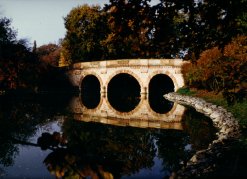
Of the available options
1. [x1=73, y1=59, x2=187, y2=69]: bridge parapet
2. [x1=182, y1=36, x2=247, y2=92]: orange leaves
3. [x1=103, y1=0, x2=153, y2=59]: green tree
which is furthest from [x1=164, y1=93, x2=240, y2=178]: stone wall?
[x1=73, y1=59, x2=187, y2=69]: bridge parapet

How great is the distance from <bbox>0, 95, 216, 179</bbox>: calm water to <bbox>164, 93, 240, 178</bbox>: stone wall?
58cm

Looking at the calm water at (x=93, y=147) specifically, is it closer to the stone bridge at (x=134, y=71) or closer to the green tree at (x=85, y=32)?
the stone bridge at (x=134, y=71)

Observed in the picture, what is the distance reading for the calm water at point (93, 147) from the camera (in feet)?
10.0

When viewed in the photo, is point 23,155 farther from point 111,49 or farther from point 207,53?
point 111,49

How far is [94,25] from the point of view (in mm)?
50594

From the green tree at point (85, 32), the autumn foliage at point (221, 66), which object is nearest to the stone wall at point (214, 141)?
the autumn foliage at point (221, 66)

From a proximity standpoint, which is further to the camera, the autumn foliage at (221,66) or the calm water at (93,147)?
the autumn foliage at (221,66)

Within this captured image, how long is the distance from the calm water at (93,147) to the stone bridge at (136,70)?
17.5 meters

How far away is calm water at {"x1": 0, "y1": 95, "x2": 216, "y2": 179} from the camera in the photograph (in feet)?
10.0

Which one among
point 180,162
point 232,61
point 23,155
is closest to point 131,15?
point 180,162

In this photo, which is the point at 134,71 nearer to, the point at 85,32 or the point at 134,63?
the point at 134,63

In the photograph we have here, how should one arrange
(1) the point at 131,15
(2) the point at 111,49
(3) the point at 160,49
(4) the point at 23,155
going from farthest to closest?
(2) the point at 111,49 → (4) the point at 23,155 → (3) the point at 160,49 → (1) the point at 131,15

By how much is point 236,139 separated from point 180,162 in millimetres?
2170

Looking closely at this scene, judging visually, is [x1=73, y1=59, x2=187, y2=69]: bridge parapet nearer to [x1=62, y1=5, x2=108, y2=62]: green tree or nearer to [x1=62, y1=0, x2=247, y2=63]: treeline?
[x1=62, y1=5, x2=108, y2=62]: green tree
